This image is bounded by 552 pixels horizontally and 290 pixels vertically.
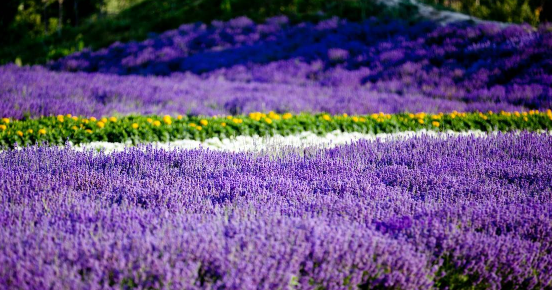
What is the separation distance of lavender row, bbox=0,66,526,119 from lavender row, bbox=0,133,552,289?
10.7 ft

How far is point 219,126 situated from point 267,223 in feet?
11.7

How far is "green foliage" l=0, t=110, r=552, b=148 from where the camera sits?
508 cm

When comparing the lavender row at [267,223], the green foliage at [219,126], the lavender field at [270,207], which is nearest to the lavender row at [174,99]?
the lavender field at [270,207]

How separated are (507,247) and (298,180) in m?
1.41

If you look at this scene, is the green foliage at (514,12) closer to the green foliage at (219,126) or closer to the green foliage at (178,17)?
Answer: the green foliage at (178,17)

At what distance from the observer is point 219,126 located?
5.69m

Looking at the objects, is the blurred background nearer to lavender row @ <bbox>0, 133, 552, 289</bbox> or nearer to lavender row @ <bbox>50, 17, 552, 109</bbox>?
lavender row @ <bbox>50, 17, 552, 109</bbox>

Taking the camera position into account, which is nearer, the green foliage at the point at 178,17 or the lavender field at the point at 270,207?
the lavender field at the point at 270,207

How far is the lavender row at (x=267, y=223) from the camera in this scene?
1872mm

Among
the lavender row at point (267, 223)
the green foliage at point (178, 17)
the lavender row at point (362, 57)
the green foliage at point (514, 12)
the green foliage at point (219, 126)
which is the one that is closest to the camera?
the lavender row at point (267, 223)

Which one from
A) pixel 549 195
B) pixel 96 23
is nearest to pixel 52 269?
pixel 549 195

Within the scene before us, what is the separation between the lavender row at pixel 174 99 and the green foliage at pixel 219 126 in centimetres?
103

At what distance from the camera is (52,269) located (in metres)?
1.72

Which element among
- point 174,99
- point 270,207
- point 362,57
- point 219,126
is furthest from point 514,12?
point 270,207
